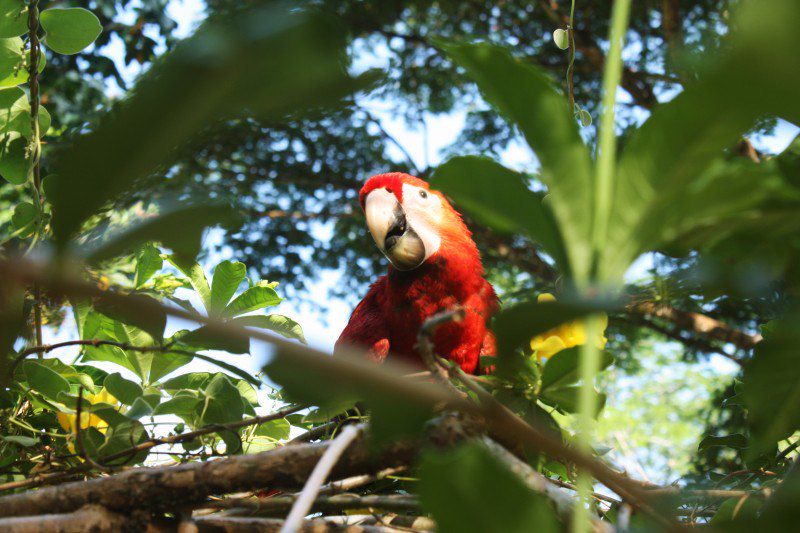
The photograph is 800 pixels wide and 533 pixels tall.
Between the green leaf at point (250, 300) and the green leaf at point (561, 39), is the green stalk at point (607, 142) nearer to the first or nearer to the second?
the green leaf at point (561, 39)

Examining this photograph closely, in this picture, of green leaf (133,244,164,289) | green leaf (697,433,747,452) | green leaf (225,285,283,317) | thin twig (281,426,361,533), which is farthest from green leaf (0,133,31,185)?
green leaf (697,433,747,452)

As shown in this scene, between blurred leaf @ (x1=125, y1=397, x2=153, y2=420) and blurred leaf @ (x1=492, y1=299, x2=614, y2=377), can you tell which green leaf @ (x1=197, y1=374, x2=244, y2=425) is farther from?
blurred leaf @ (x1=492, y1=299, x2=614, y2=377)

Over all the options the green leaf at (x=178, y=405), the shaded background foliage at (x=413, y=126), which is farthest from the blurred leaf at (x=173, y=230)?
the shaded background foliage at (x=413, y=126)

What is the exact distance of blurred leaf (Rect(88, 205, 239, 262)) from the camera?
182 mm

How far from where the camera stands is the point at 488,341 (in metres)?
0.94

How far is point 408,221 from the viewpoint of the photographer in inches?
45.0

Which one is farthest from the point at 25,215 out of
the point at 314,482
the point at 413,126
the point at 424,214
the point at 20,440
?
the point at 413,126

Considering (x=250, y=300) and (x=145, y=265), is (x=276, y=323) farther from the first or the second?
(x=145, y=265)

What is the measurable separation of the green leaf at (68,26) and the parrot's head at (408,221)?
615 mm

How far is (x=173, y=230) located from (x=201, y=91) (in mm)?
57

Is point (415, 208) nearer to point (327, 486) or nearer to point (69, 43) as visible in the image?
point (69, 43)

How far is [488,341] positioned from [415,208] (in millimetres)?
346

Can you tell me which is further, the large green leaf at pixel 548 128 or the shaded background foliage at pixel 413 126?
the shaded background foliage at pixel 413 126

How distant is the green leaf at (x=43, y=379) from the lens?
51 centimetres
